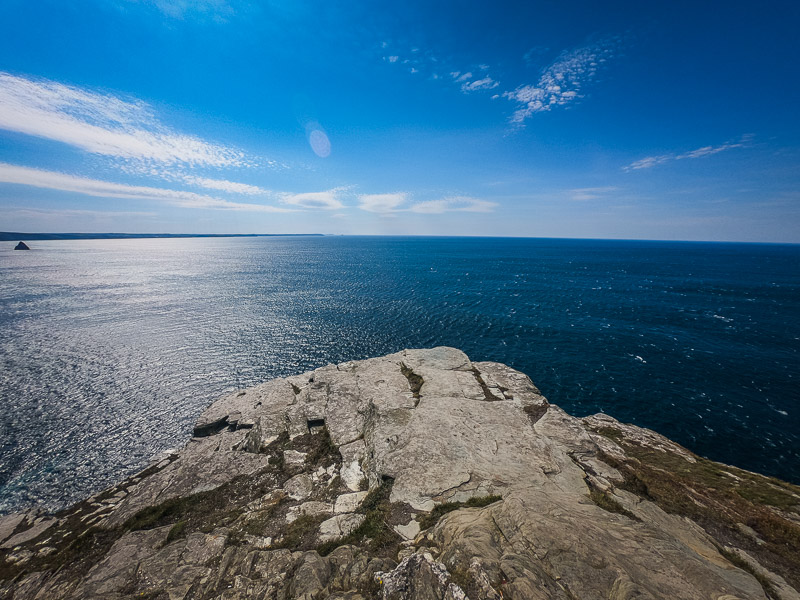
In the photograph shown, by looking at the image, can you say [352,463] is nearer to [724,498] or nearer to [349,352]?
[724,498]

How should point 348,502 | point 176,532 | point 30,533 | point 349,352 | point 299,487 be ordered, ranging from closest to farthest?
1. point 176,532
2. point 348,502
3. point 299,487
4. point 30,533
5. point 349,352

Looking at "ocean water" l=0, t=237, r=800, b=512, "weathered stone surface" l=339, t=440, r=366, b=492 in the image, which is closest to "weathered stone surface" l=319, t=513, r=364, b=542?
"weathered stone surface" l=339, t=440, r=366, b=492

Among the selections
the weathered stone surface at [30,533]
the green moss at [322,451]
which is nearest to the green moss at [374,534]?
the green moss at [322,451]

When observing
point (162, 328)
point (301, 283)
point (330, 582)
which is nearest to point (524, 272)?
point (301, 283)

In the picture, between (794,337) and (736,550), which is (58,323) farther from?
A: (794,337)

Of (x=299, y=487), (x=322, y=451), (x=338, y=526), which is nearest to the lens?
(x=338, y=526)

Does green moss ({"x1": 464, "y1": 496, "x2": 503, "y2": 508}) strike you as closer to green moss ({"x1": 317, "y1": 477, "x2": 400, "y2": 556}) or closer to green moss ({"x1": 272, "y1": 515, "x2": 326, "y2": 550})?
green moss ({"x1": 317, "y1": 477, "x2": 400, "y2": 556})

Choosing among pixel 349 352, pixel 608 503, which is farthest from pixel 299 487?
pixel 349 352
